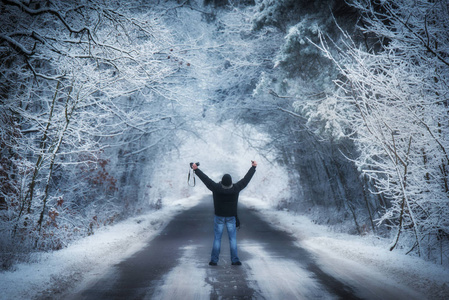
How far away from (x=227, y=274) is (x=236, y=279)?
399 mm

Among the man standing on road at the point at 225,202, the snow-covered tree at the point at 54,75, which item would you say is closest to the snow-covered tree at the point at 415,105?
the man standing on road at the point at 225,202

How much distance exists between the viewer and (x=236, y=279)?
6043 mm

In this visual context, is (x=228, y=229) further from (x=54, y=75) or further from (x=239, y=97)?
(x=239, y=97)

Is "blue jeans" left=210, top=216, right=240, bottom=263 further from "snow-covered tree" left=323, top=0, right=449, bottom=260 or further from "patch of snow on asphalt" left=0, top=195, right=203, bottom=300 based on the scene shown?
"snow-covered tree" left=323, top=0, right=449, bottom=260

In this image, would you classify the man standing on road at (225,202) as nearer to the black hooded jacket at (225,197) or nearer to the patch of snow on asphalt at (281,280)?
the black hooded jacket at (225,197)

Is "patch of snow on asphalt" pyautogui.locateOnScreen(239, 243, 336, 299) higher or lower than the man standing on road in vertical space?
lower

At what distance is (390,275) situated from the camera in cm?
636

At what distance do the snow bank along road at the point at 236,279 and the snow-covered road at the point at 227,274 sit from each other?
1cm

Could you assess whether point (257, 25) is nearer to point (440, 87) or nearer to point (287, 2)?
point (287, 2)

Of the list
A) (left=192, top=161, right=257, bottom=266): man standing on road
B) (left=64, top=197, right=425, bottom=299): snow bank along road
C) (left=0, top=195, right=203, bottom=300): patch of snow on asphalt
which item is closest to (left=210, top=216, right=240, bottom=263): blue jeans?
(left=192, top=161, right=257, bottom=266): man standing on road

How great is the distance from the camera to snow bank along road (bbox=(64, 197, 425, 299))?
5.18 m

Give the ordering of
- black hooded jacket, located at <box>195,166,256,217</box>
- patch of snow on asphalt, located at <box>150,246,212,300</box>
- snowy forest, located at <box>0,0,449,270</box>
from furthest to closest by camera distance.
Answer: black hooded jacket, located at <box>195,166,256,217</box> < snowy forest, located at <box>0,0,449,270</box> < patch of snow on asphalt, located at <box>150,246,212,300</box>

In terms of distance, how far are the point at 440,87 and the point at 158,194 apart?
87.9 ft

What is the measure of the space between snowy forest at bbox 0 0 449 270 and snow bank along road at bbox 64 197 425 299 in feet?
5.99
